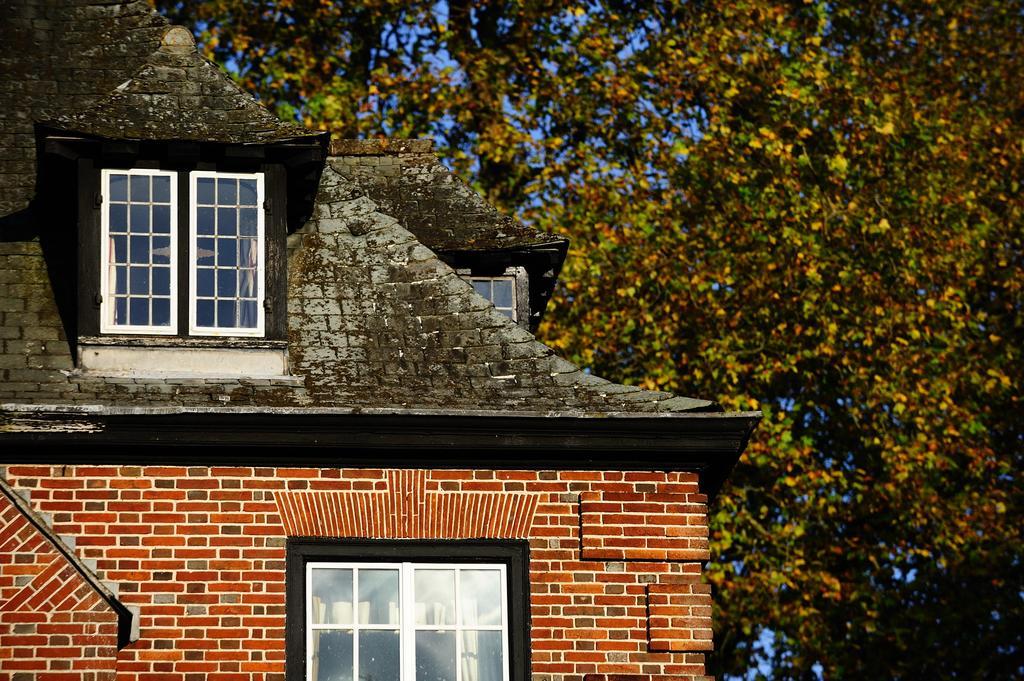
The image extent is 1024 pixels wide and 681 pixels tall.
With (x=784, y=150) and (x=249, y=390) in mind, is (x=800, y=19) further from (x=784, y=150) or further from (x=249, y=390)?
(x=249, y=390)

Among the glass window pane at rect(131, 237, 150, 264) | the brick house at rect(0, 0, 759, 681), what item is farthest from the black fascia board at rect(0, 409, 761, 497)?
the glass window pane at rect(131, 237, 150, 264)

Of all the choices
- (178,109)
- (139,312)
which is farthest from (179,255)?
(178,109)

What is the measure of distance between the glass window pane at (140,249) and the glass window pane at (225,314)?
606 mm

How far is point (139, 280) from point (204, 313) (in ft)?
1.68

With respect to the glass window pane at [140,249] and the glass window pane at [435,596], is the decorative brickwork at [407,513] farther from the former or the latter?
the glass window pane at [140,249]

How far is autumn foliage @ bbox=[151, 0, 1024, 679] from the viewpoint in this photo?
71.1 feet

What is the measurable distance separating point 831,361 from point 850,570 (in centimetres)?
281

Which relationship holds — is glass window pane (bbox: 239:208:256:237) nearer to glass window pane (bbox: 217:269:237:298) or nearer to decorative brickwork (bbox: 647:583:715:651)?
glass window pane (bbox: 217:269:237:298)

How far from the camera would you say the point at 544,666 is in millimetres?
11492

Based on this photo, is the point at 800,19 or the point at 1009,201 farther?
the point at 800,19

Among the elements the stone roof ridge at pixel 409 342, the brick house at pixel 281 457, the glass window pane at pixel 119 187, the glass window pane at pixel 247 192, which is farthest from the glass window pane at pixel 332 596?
the glass window pane at pixel 119 187

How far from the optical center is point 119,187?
1205 cm

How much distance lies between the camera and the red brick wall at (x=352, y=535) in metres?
11.2

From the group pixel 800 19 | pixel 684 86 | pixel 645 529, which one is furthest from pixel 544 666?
pixel 800 19
